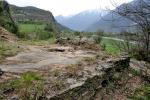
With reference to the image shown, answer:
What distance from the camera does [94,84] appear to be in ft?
39.8

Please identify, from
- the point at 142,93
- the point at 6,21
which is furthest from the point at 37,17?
the point at 142,93

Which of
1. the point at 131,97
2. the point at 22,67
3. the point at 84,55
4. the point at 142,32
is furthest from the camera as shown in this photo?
the point at 142,32

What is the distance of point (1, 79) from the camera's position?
10086mm

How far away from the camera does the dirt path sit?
1162cm

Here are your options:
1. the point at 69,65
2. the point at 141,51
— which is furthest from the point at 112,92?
the point at 141,51

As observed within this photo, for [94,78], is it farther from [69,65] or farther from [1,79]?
[1,79]

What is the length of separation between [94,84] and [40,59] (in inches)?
91.2

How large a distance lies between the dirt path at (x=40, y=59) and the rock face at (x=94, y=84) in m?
1.21

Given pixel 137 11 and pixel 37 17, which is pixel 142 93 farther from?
pixel 37 17

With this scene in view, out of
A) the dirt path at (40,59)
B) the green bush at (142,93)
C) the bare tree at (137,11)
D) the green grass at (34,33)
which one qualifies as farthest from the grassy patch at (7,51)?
the green grass at (34,33)

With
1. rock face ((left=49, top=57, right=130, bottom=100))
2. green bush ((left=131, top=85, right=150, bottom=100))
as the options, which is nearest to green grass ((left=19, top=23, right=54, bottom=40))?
rock face ((left=49, top=57, right=130, bottom=100))

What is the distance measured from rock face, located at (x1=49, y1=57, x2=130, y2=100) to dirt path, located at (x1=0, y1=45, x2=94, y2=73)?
1.21 m

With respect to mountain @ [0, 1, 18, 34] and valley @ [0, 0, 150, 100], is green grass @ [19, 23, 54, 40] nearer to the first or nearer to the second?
mountain @ [0, 1, 18, 34]

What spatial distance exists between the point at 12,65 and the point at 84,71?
237 cm
